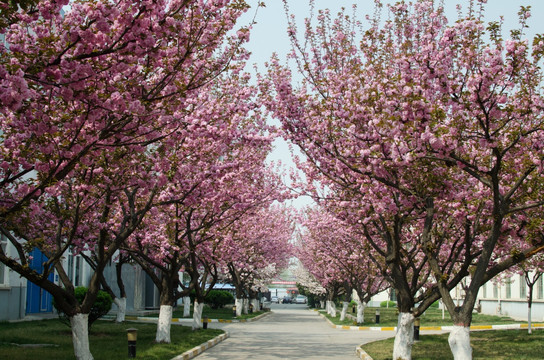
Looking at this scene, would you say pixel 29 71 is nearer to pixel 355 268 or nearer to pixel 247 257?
pixel 355 268

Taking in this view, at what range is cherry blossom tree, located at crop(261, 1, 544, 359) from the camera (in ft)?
34.1

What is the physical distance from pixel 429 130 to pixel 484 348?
36.2 feet

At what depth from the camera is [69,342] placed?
17984 millimetres

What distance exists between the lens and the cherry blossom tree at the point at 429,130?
10.4 metres

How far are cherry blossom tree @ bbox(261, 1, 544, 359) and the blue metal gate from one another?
15824 millimetres

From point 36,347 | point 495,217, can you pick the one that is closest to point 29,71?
point 495,217

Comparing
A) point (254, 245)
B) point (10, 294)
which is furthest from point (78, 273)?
point (254, 245)

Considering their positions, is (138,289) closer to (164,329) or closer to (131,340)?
(164,329)

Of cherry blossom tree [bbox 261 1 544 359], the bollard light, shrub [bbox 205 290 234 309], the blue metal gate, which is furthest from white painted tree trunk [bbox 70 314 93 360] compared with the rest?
shrub [bbox 205 290 234 309]

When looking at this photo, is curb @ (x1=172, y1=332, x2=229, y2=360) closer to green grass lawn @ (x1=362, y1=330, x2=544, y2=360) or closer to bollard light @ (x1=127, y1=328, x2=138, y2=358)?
bollard light @ (x1=127, y1=328, x2=138, y2=358)

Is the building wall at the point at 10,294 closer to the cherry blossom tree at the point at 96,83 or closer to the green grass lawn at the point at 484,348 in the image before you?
the cherry blossom tree at the point at 96,83

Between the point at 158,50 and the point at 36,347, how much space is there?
11.1m

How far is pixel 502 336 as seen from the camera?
22766 mm

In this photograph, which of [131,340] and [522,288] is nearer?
[131,340]
